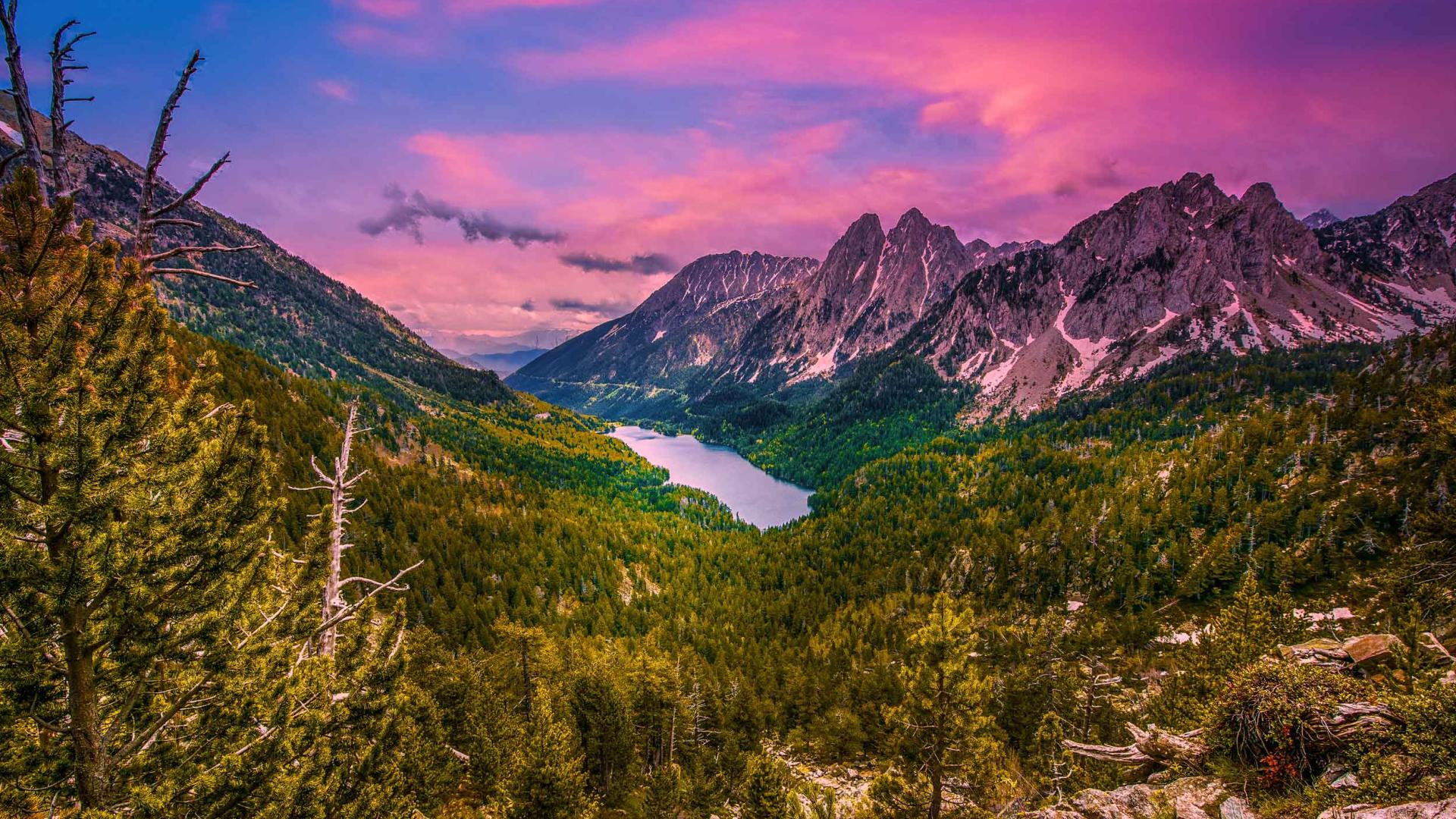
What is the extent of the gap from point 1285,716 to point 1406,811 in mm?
2963

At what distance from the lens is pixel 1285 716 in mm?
11117

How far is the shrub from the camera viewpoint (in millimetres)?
10781

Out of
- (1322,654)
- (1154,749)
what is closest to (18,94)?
(1154,749)

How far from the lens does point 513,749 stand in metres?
25.3

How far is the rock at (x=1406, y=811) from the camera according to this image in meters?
8.11

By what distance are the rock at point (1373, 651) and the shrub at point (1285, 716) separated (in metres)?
5.60

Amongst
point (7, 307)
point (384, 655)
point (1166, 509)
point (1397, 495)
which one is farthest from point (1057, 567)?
point (7, 307)

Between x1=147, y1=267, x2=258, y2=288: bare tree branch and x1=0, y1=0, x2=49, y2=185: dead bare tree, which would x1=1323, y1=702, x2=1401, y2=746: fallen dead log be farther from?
x1=0, y1=0, x2=49, y2=185: dead bare tree

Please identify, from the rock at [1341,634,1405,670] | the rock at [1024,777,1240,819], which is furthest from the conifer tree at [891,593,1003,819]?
the rock at [1341,634,1405,670]

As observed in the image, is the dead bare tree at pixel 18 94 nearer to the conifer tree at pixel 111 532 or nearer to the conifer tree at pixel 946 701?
the conifer tree at pixel 111 532

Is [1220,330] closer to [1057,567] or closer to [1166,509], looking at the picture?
[1166,509]

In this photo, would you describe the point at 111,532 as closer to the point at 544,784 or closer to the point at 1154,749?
the point at 544,784

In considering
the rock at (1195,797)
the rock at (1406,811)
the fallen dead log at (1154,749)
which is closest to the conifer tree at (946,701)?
the fallen dead log at (1154,749)

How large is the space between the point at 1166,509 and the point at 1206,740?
333ft
